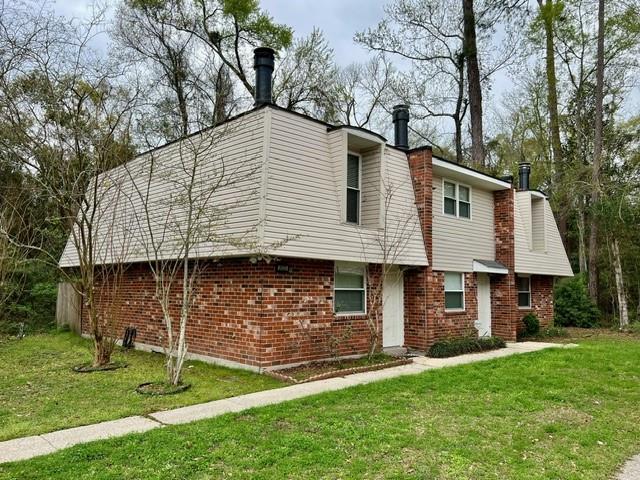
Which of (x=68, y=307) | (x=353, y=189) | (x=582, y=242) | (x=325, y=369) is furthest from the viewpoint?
(x=582, y=242)

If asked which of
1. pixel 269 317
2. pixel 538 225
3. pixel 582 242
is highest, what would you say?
pixel 582 242

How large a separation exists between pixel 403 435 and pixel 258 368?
3.68 metres

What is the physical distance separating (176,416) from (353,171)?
6369 millimetres

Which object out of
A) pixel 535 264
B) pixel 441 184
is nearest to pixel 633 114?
pixel 535 264

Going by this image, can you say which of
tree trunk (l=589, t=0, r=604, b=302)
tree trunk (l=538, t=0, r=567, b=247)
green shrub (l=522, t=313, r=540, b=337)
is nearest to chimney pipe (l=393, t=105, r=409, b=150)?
green shrub (l=522, t=313, r=540, b=337)

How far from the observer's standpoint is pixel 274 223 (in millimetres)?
7820

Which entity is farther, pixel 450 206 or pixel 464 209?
pixel 464 209

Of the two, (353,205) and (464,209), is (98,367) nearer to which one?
(353,205)

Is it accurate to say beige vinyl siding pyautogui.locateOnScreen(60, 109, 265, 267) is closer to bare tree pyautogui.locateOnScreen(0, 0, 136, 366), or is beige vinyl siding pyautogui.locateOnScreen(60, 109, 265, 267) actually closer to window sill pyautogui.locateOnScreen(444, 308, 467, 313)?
bare tree pyautogui.locateOnScreen(0, 0, 136, 366)

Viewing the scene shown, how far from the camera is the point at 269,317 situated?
26.5ft

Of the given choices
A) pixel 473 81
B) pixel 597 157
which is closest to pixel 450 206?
pixel 597 157

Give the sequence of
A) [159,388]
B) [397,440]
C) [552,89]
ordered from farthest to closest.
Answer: [552,89], [159,388], [397,440]

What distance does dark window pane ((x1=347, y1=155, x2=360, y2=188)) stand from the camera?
10000 millimetres

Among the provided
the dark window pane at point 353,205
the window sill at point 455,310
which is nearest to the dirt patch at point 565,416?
the dark window pane at point 353,205
